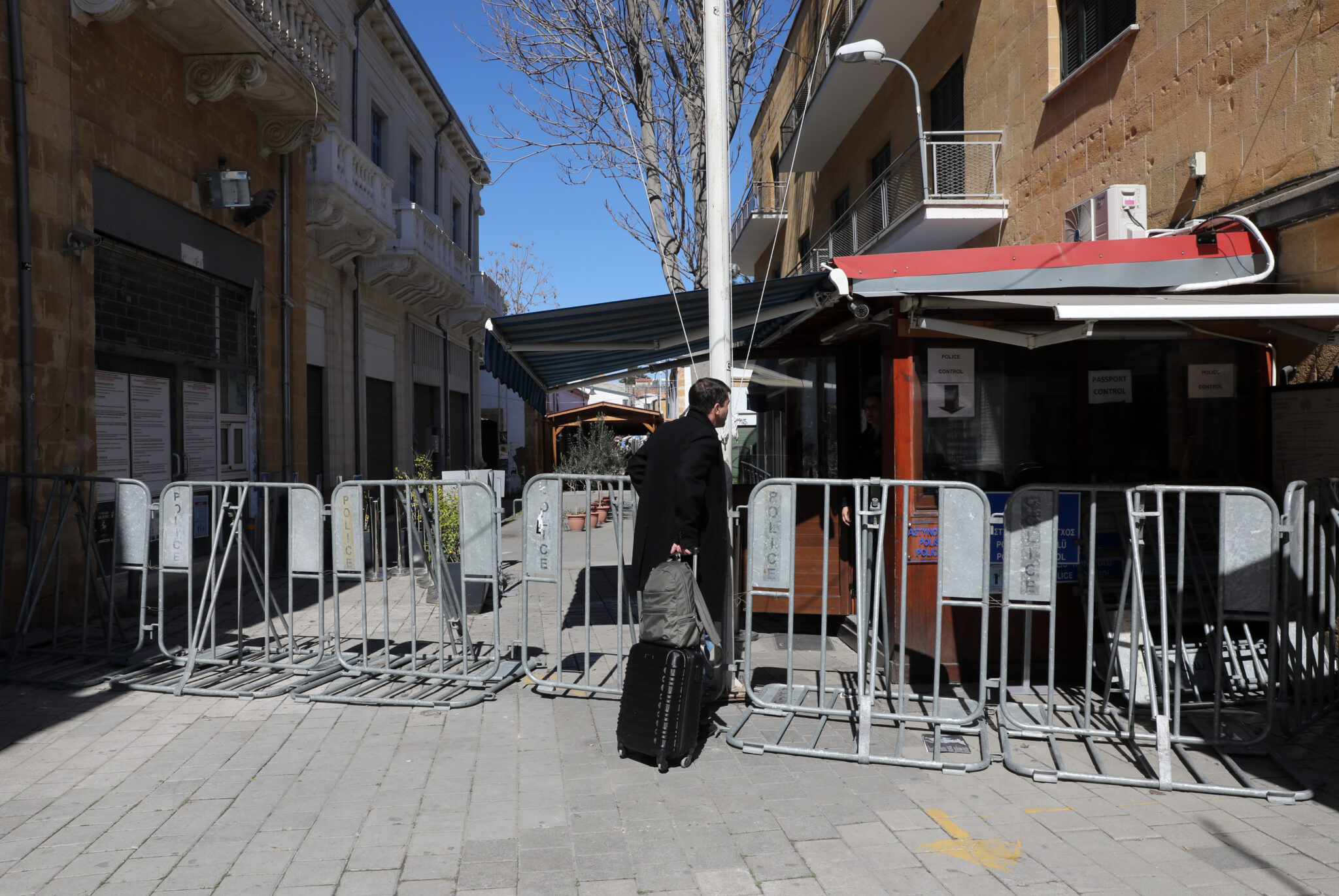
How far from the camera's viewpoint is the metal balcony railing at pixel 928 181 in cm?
1143

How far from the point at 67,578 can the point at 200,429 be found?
289 cm

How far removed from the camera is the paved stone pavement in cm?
323

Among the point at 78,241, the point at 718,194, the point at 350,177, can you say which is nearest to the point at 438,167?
the point at 350,177

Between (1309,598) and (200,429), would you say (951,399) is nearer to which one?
(1309,598)

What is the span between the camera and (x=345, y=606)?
341 inches

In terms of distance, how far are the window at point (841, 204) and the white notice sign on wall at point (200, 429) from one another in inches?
456

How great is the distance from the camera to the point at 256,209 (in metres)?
10.6

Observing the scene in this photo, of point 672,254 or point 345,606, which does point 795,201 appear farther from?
point 345,606

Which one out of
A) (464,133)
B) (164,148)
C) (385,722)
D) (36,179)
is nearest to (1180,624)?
(385,722)

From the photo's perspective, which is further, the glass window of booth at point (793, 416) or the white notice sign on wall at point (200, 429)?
the white notice sign on wall at point (200, 429)

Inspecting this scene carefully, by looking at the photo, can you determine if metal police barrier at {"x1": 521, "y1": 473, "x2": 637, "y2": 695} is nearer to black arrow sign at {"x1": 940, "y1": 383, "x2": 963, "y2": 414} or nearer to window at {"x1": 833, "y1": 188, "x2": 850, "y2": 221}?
black arrow sign at {"x1": 940, "y1": 383, "x2": 963, "y2": 414}

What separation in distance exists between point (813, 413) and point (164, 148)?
690cm

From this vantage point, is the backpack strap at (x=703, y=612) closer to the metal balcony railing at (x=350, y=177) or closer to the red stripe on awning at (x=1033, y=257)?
the red stripe on awning at (x=1033, y=257)

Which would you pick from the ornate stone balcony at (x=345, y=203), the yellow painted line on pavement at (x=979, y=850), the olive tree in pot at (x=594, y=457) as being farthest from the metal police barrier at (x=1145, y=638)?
the olive tree in pot at (x=594, y=457)
